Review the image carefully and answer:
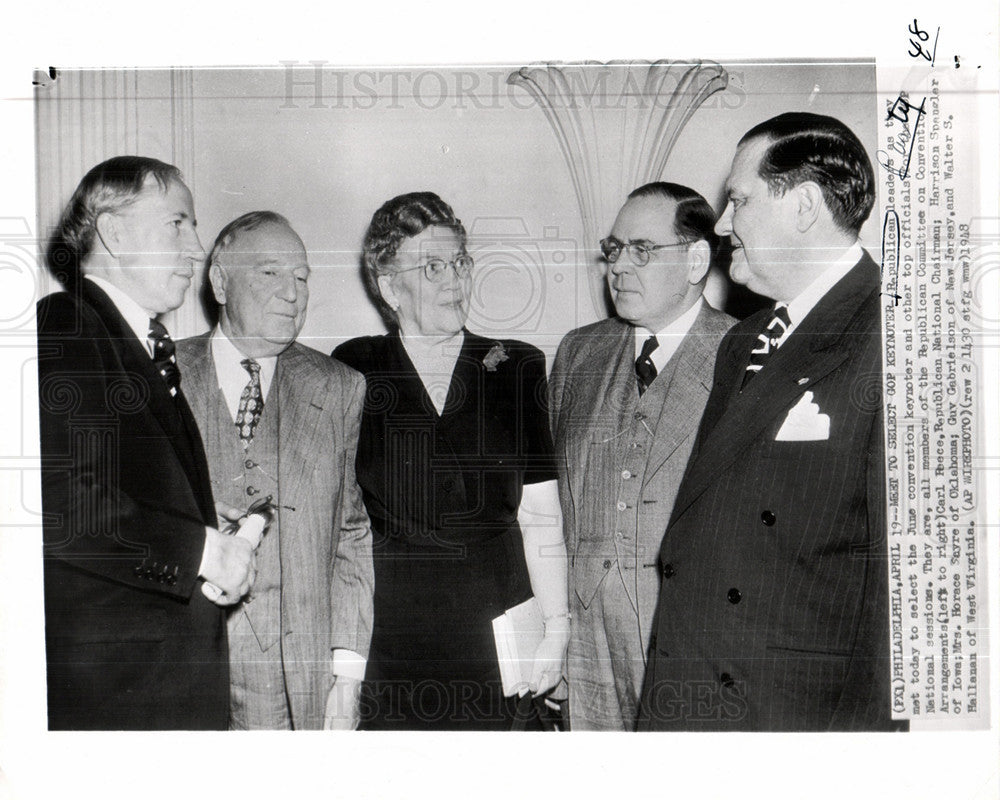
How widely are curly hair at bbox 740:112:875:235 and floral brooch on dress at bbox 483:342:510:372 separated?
0.59 metres

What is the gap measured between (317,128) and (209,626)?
990 millimetres

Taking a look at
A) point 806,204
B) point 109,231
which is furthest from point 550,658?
point 109,231

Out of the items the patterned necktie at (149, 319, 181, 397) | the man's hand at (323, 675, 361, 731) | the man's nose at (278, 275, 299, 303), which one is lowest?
the man's hand at (323, 675, 361, 731)

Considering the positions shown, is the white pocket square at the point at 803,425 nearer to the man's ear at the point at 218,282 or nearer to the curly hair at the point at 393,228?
the curly hair at the point at 393,228

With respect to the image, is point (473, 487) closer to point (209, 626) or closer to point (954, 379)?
point (209, 626)

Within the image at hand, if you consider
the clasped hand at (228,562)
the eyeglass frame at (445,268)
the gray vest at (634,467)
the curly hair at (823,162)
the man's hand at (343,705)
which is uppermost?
the curly hair at (823,162)

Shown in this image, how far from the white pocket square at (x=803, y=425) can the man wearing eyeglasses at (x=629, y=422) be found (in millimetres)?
157

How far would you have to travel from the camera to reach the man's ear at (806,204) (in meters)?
1.63

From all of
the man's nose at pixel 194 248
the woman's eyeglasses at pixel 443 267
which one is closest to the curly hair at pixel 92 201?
the man's nose at pixel 194 248

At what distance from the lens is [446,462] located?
1.67m

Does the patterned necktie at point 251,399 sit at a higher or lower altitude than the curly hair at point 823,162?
lower

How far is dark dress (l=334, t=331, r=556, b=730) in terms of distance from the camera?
1667mm

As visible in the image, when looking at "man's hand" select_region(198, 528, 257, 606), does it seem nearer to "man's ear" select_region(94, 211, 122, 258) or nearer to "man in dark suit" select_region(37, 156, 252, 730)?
"man in dark suit" select_region(37, 156, 252, 730)

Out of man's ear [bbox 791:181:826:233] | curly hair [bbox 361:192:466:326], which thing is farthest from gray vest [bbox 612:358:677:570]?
curly hair [bbox 361:192:466:326]
